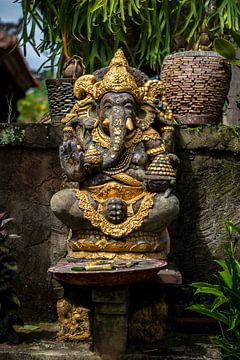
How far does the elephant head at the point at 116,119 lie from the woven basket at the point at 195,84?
649 mm

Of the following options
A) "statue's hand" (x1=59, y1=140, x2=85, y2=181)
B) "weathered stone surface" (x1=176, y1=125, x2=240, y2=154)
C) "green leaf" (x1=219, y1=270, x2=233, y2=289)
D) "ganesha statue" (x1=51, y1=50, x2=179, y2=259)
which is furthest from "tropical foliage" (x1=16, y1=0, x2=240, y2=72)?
"green leaf" (x1=219, y1=270, x2=233, y2=289)

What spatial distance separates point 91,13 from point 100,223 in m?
2.08

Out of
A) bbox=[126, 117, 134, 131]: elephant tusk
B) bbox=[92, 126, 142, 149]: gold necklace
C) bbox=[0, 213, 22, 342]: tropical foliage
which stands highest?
bbox=[126, 117, 134, 131]: elephant tusk

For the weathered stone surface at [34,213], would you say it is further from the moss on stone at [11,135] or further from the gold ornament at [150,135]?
the gold ornament at [150,135]

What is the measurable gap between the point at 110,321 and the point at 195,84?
5.90ft

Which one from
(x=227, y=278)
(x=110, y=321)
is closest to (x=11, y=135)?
(x=110, y=321)

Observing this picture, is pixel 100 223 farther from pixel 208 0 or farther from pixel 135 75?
pixel 208 0

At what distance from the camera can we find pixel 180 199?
4.68 m

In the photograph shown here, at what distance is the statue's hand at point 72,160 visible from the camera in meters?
3.94

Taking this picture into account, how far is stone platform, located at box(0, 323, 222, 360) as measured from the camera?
12.0 ft

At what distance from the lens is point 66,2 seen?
5.48 meters

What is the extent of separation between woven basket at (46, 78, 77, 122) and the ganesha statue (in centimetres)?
38

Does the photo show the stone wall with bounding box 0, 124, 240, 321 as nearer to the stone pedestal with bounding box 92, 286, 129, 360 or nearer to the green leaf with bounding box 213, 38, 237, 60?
the green leaf with bounding box 213, 38, 237, 60

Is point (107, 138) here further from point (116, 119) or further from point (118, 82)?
point (118, 82)
